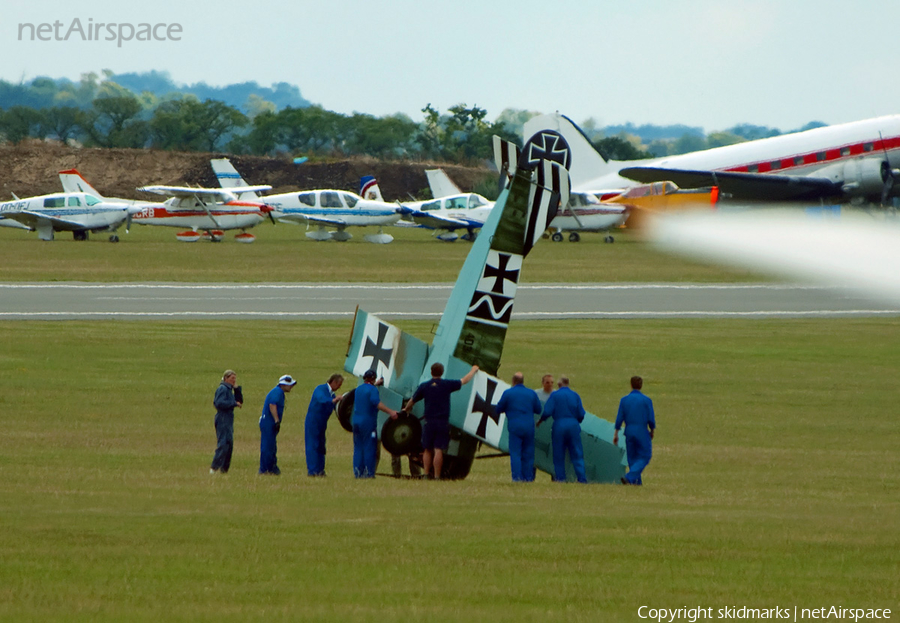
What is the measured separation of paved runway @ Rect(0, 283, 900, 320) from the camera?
3778 cm

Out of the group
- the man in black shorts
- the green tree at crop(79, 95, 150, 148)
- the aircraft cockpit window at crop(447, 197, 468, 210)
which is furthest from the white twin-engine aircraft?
the green tree at crop(79, 95, 150, 148)

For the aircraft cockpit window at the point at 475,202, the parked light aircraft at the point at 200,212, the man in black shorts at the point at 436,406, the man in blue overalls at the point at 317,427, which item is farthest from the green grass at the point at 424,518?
the aircraft cockpit window at the point at 475,202

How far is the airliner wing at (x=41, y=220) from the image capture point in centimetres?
6806

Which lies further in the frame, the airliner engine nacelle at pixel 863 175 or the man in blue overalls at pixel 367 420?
the airliner engine nacelle at pixel 863 175

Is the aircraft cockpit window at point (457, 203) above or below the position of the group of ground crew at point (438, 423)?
above

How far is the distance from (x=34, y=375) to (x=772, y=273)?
3810 cm

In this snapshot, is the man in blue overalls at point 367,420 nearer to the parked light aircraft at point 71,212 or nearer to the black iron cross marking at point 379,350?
the black iron cross marking at point 379,350

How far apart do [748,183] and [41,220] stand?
133 ft

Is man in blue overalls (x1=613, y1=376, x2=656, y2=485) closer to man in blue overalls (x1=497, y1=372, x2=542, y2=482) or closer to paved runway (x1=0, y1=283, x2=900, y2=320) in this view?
man in blue overalls (x1=497, y1=372, x2=542, y2=482)

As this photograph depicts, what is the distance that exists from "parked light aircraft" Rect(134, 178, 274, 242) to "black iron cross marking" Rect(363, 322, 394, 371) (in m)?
56.0

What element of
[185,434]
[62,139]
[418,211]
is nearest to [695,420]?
[185,434]

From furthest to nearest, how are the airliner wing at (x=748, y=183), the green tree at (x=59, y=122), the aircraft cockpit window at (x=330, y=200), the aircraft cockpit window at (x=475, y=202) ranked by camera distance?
the green tree at (x=59, y=122) < the aircraft cockpit window at (x=475, y=202) < the aircraft cockpit window at (x=330, y=200) < the airliner wing at (x=748, y=183)

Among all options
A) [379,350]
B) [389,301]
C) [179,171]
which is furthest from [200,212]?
[179,171]

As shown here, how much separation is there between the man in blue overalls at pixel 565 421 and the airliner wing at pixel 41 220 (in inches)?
2325
